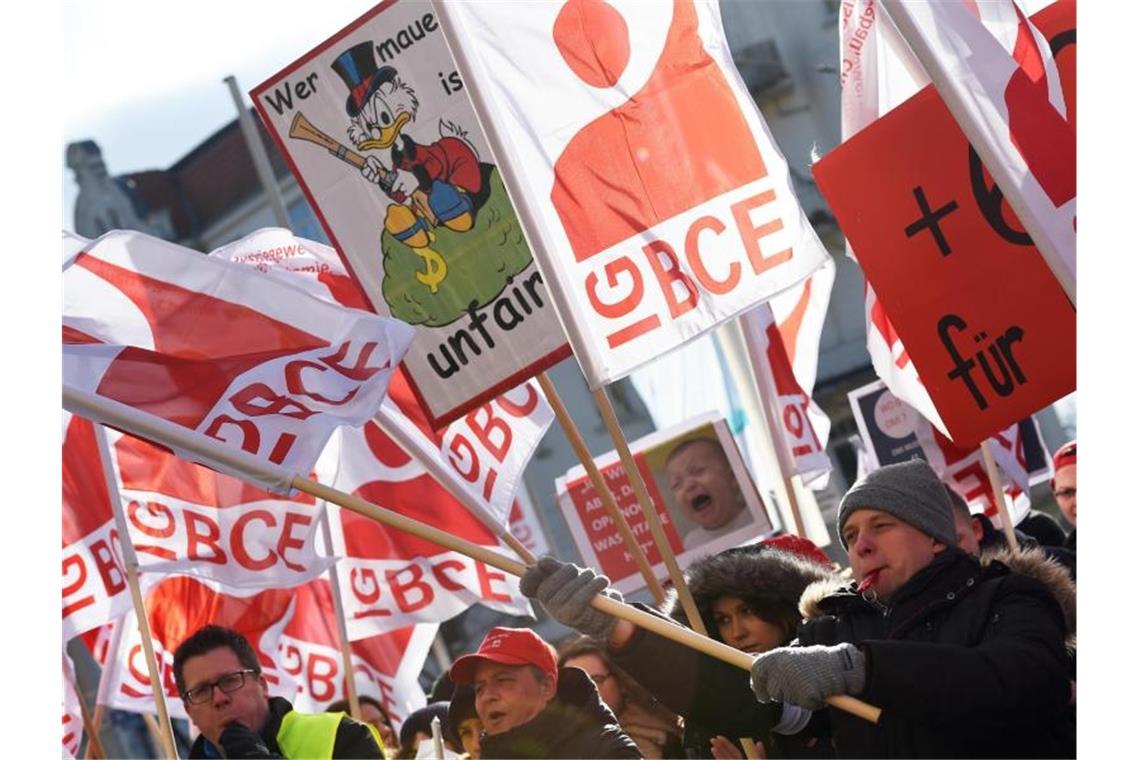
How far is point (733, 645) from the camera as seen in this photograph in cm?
575

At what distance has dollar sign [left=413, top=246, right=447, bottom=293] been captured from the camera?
6.67 metres

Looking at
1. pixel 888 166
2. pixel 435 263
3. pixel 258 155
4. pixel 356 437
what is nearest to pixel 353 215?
pixel 435 263

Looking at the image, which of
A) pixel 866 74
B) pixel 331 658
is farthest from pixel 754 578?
pixel 331 658

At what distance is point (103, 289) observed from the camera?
6.81 meters

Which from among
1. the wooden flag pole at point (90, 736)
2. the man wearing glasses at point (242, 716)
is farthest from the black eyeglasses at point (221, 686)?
the wooden flag pole at point (90, 736)

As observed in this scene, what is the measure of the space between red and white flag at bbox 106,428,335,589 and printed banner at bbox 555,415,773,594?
1.37m

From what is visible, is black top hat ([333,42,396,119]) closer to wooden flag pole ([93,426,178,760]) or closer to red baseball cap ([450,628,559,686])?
red baseball cap ([450,628,559,686])

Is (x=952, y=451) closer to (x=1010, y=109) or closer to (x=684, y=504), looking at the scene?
(x=684, y=504)

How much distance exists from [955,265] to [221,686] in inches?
96.7

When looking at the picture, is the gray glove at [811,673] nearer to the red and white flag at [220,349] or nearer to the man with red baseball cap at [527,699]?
the man with red baseball cap at [527,699]

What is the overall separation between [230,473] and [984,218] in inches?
85.0

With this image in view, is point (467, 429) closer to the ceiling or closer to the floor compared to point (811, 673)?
closer to the ceiling

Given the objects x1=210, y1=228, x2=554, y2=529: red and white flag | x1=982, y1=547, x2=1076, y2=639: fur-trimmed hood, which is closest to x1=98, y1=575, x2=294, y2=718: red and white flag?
x1=210, y1=228, x2=554, y2=529: red and white flag

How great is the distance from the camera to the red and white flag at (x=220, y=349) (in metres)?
5.73
